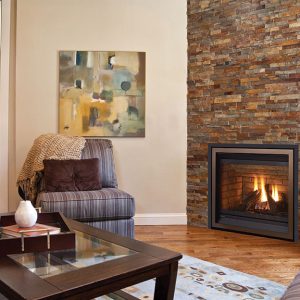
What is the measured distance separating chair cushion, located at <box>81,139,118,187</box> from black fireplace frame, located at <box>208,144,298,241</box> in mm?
1056

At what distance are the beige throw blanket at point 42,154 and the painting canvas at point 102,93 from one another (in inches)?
17.8

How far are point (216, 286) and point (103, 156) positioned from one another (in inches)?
68.7

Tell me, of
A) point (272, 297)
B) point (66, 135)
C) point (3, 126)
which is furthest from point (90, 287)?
point (3, 126)

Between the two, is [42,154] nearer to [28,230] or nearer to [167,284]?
[28,230]

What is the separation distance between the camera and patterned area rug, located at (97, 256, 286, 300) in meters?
2.21

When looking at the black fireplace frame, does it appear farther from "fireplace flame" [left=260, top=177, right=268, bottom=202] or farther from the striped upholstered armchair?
the striped upholstered armchair

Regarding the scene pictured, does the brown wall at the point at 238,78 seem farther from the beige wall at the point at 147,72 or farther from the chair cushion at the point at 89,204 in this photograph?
the chair cushion at the point at 89,204

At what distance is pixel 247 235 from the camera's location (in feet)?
12.3

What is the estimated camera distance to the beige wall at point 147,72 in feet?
13.2

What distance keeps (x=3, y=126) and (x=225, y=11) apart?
260 centimetres

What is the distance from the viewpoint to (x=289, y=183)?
355cm

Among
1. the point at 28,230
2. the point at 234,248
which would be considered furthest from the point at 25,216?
the point at 234,248

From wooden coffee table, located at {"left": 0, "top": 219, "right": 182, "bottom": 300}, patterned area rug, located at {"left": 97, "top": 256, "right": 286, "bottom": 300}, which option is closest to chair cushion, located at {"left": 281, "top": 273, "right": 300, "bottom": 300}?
wooden coffee table, located at {"left": 0, "top": 219, "right": 182, "bottom": 300}

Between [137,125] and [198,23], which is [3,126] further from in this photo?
[198,23]
